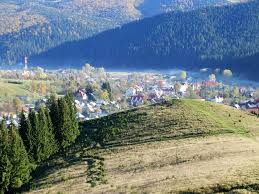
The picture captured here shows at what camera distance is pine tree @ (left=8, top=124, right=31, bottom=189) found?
213 feet

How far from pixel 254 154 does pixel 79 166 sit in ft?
67.9

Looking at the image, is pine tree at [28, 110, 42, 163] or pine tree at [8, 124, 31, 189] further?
pine tree at [28, 110, 42, 163]

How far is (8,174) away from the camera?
210 feet

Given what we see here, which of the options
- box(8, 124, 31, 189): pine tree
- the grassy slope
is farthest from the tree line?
the grassy slope

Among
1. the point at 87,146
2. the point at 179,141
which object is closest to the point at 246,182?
the point at 179,141

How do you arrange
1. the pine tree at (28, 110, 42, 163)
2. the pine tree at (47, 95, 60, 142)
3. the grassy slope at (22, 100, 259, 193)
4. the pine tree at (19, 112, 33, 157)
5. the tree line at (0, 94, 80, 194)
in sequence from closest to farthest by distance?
the grassy slope at (22, 100, 259, 193)
the tree line at (0, 94, 80, 194)
the pine tree at (19, 112, 33, 157)
the pine tree at (28, 110, 42, 163)
the pine tree at (47, 95, 60, 142)

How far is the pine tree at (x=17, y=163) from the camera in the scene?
6488 cm

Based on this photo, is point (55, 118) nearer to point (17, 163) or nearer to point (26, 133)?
point (26, 133)

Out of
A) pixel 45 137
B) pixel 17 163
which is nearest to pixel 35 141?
pixel 45 137

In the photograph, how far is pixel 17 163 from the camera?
216ft

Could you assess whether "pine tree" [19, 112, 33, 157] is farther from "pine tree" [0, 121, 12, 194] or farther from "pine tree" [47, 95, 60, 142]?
"pine tree" [0, 121, 12, 194]

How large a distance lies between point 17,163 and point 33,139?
868cm

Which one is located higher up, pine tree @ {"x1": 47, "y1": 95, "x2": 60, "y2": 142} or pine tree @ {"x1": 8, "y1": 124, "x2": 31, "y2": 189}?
pine tree @ {"x1": 47, "y1": 95, "x2": 60, "y2": 142}

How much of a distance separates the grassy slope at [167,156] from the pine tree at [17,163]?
1.65 m
